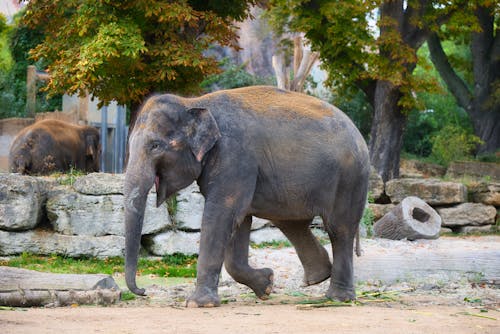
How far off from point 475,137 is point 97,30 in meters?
14.8

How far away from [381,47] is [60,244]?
12183 mm

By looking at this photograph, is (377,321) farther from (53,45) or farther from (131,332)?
(53,45)

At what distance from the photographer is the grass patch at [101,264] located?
10.6 m

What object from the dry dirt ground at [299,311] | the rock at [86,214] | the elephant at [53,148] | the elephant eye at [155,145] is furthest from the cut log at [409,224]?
the elephant eye at [155,145]

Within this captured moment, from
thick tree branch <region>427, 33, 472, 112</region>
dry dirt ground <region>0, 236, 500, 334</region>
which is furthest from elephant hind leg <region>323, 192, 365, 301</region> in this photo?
thick tree branch <region>427, 33, 472, 112</region>

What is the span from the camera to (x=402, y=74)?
21.3 m

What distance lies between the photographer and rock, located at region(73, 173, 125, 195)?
11.6 meters

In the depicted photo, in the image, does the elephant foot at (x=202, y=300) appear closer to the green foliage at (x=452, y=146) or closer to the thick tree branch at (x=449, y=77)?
the green foliage at (x=452, y=146)

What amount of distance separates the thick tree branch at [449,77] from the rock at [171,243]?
55.5 ft

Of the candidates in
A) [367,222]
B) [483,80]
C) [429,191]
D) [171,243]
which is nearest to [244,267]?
[171,243]

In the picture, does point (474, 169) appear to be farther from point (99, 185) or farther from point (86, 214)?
point (86, 214)

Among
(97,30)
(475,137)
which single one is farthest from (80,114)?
(475,137)

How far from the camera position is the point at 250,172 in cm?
766

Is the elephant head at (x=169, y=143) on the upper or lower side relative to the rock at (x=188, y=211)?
upper
